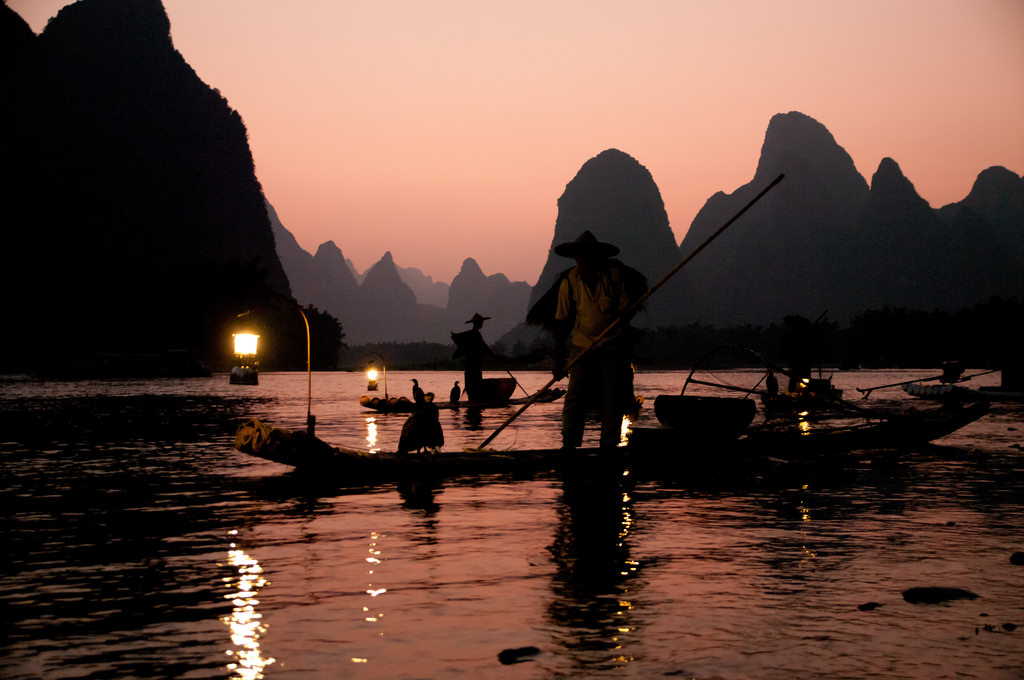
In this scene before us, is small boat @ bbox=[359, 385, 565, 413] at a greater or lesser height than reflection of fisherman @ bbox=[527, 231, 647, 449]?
lesser

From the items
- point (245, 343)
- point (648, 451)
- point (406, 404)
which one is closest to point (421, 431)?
point (648, 451)

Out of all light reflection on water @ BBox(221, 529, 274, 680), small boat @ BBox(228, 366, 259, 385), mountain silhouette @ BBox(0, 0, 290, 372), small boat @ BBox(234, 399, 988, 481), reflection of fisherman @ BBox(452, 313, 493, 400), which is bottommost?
light reflection on water @ BBox(221, 529, 274, 680)

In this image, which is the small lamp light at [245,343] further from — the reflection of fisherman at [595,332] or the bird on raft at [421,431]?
the reflection of fisherman at [595,332]

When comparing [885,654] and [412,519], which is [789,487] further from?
[885,654]

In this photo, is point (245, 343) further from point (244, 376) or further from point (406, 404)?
point (244, 376)

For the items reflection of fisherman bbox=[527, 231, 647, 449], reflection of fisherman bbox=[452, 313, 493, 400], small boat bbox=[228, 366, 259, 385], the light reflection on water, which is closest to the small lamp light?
reflection of fisherman bbox=[452, 313, 493, 400]

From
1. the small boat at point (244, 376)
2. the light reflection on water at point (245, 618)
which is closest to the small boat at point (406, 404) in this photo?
the small boat at point (244, 376)

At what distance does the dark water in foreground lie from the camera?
480 cm

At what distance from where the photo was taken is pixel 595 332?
39.2 feet

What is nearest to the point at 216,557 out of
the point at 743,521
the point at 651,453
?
the point at 743,521

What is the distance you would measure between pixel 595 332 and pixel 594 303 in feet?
1.15

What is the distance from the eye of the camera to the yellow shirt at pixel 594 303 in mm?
11867

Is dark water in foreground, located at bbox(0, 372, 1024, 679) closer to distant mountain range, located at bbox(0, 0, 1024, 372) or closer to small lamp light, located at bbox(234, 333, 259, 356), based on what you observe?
small lamp light, located at bbox(234, 333, 259, 356)

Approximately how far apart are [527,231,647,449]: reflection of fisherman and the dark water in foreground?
37.1 inches
